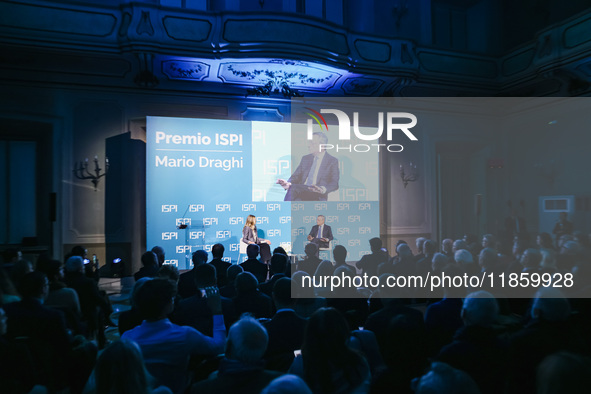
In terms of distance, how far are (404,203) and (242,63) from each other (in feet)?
17.9

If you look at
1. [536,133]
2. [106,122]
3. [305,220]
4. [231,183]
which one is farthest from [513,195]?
[106,122]

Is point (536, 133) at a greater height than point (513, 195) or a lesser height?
greater

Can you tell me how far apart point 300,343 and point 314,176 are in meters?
7.16

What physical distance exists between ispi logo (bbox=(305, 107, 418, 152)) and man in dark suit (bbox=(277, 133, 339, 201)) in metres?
0.14

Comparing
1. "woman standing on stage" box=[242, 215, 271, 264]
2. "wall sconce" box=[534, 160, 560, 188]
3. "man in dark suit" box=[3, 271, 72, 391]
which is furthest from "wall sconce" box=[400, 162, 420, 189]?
"man in dark suit" box=[3, 271, 72, 391]

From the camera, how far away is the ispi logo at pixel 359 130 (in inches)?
389

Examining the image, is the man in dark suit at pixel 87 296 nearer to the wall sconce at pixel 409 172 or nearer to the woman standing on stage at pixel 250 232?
the woman standing on stage at pixel 250 232

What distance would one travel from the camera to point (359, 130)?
403 inches

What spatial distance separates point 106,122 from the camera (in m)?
8.48

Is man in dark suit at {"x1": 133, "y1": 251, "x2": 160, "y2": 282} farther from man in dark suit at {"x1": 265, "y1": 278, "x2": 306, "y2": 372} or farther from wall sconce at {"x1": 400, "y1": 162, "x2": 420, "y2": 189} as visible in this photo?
wall sconce at {"x1": 400, "y1": 162, "x2": 420, "y2": 189}

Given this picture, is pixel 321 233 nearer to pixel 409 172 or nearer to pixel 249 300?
pixel 409 172

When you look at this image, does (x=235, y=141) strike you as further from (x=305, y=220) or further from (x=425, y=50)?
(x=425, y=50)

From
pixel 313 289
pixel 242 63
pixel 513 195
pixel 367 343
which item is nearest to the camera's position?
pixel 367 343

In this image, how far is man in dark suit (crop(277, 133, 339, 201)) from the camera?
30.8 feet
